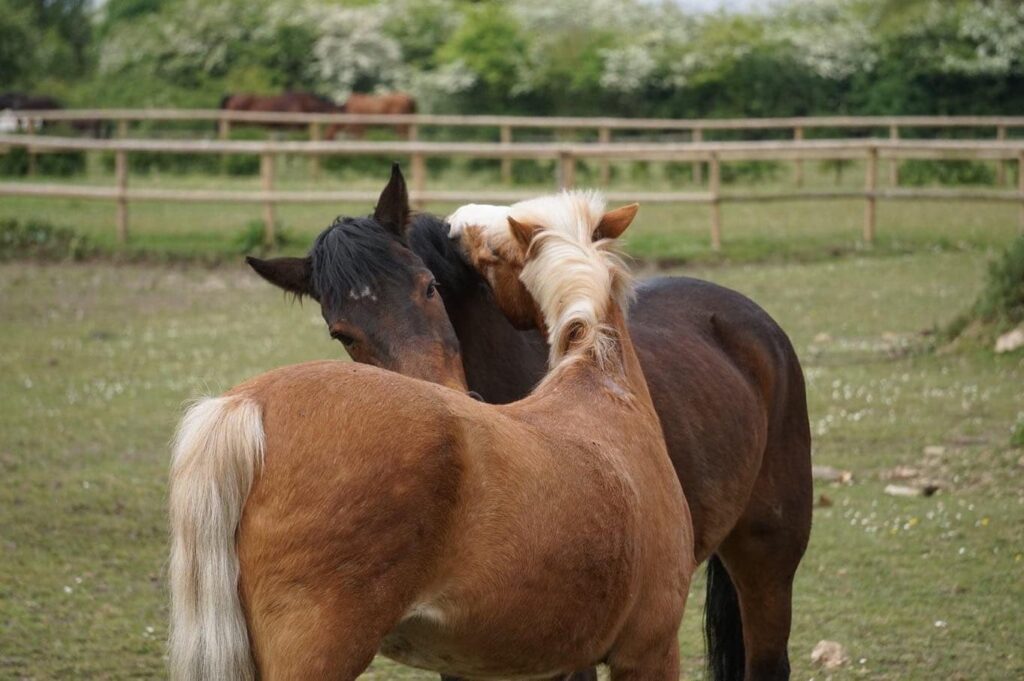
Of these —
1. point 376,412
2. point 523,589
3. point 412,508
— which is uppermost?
point 376,412

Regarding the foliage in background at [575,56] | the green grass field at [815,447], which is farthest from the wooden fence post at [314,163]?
the green grass field at [815,447]

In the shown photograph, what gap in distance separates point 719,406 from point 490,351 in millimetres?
780

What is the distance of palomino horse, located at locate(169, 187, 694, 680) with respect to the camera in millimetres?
2254

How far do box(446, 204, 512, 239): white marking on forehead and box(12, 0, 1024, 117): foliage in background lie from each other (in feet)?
79.3

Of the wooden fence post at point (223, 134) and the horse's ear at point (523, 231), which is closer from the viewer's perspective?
the horse's ear at point (523, 231)

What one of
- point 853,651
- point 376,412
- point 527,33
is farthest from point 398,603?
point 527,33

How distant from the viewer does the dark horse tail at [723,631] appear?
440 centimetres

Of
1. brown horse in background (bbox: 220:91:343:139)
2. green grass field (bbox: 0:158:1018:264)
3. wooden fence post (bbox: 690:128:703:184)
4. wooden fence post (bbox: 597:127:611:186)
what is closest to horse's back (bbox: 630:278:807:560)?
green grass field (bbox: 0:158:1018:264)

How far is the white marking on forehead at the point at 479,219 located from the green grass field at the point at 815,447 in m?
0.92

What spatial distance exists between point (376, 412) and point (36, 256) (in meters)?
14.4

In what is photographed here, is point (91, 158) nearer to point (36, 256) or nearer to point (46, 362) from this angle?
point (36, 256)

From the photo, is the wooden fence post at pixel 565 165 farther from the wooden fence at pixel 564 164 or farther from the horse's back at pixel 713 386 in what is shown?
the horse's back at pixel 713 386

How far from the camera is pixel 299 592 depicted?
2248 mm

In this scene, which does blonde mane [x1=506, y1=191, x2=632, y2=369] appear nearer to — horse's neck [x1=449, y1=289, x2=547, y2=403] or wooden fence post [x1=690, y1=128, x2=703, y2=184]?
horse's neck [x1=449, y1=289, x2=547, y2=403]
